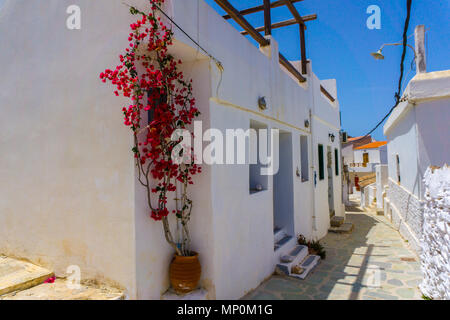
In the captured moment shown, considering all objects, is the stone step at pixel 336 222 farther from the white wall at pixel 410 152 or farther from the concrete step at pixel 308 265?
the concrete step at pixel 308 265

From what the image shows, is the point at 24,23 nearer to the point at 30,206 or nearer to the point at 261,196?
the point at 30,206

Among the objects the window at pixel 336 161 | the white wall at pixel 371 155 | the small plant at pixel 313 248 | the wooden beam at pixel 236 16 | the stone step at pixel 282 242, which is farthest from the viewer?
the white wall at pixel 371 155

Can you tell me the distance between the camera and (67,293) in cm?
366

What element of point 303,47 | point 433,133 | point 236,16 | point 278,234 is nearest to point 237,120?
point 236,16

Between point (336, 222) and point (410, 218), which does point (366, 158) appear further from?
point (410, 218)

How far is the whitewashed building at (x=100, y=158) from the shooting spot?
12.0 feet

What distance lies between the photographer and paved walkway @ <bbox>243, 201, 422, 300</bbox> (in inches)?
212

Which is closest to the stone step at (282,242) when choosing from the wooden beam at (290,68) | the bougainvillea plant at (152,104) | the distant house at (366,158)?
the bougainvillea plant at (152,104)

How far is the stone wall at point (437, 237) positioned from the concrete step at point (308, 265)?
2.14 metres

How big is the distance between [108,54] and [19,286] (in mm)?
3272

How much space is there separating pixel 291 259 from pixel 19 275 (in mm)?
5083

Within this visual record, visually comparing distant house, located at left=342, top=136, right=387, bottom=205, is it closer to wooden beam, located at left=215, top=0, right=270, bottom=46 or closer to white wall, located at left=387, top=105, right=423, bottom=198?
white wall, located at left=387, top=105, right=423, bottom=198

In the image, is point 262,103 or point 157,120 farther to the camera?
point 262,103
